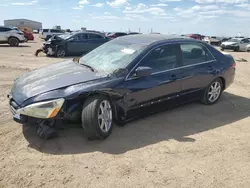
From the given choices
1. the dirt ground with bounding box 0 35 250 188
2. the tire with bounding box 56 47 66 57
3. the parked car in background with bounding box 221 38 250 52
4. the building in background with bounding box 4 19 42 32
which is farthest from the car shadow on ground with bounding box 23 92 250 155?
the building in background with bounding box 4 19 42 32

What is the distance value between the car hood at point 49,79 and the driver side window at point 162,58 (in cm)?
91

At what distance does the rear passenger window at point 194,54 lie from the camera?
5066 millimetres

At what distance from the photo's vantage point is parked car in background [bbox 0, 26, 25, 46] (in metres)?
22.0

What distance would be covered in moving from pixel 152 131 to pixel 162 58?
4.36 feet

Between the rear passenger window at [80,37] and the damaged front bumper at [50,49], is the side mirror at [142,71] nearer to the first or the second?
the damaged front bumper at [50,49]

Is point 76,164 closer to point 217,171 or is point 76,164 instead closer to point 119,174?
point 119,174

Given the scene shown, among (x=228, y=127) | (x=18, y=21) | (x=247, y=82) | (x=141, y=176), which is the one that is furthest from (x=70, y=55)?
(x=18, y=21)

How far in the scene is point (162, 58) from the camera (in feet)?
15.4

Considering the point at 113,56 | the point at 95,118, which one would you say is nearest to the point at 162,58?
the point at 113,56

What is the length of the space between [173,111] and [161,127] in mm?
911

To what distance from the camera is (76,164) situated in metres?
3.24

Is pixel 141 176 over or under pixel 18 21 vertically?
under

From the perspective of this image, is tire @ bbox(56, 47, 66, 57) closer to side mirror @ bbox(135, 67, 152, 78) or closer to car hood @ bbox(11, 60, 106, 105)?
car hood @ bbox(11, 60, 106, 105)

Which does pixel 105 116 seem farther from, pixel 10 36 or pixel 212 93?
pixel 10 36
